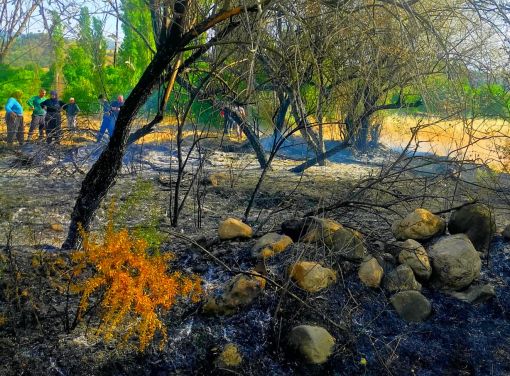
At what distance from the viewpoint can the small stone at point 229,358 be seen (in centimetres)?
362

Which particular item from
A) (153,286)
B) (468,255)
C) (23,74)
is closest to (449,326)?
(468,255)

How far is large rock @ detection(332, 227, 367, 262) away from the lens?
4.55 m

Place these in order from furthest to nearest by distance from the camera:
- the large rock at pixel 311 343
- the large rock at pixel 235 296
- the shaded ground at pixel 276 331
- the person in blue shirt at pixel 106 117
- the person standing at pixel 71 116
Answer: the person in blue shirt at pixel 106 117 → the person standing at pixel 71 116 → the large rock at pixel 235 296 → the large rock at pixel 311 343 → the shaded ground at pixel 276 331

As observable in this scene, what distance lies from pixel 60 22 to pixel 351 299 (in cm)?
332

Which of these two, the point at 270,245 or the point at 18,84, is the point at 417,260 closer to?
the point at 270,245

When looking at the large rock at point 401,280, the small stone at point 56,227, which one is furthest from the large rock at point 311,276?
the small stone at point 56,227

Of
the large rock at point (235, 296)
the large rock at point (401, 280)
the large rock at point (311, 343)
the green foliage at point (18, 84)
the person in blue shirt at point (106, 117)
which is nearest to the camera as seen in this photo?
the large rock at point (311, 343)

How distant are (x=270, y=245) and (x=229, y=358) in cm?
135

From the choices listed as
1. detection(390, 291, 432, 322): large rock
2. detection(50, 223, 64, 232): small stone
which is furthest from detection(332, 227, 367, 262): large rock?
detection(50, 223, 64, 232): small stone

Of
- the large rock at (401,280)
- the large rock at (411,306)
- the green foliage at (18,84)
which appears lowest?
the large rock at (411,306)

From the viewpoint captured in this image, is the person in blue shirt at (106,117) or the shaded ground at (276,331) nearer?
the shaded ground at (276,331)

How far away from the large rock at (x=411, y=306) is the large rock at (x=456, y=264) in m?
0.36

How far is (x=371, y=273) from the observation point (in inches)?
177

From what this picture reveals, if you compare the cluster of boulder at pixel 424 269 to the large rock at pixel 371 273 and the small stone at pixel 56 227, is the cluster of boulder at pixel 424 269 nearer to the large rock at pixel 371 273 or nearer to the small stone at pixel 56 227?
the large rock at pixel 371 273
